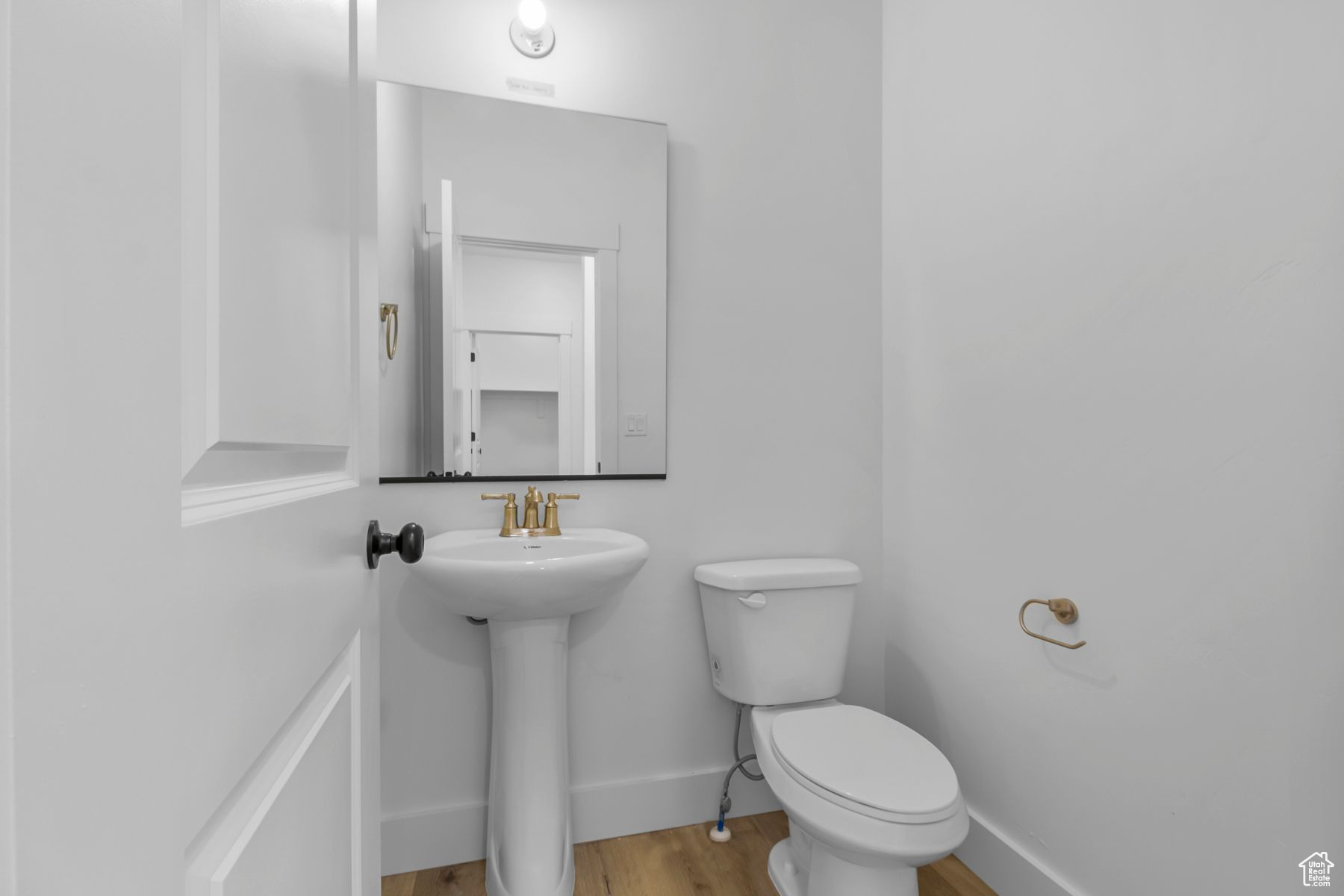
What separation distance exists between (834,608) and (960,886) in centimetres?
68

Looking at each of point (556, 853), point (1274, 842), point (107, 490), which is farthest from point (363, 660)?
point (1274, 842)

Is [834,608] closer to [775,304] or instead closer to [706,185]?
[775,304]

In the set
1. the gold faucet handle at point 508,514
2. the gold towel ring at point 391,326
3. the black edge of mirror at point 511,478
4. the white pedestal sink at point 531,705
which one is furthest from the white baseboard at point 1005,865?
the gold towel ring at point 391,326

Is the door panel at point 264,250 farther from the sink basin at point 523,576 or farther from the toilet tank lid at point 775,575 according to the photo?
the toilet tank lid at point 775,575

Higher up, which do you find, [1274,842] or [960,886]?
[1274,842]

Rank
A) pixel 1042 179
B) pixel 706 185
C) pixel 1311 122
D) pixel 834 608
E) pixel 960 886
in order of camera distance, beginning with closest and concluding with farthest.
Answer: pixel 1311 122 < pixel 1042 179 < pixel 960 886 < pixel 834 608 < pixel 706 185

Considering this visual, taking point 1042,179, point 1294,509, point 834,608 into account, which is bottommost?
point 834,608

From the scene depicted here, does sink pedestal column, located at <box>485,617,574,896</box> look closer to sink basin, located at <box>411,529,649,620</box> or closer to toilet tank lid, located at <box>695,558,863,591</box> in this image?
sink basin, located at <box>411,529,649,620</box>

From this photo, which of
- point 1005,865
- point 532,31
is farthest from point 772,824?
point 532,31

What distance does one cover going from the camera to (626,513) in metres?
1.65

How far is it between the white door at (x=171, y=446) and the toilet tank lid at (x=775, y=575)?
1.10 metres

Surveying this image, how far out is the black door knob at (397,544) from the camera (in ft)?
2.22

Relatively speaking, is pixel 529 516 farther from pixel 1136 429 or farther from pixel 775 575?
pixel 1136 429

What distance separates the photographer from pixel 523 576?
116 cm
